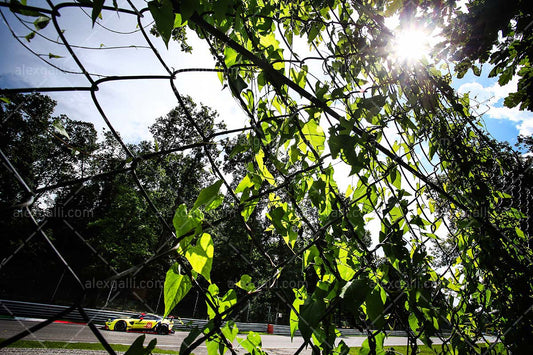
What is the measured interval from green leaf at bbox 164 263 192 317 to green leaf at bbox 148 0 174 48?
461 millimetres

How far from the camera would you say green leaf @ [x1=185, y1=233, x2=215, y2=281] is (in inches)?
20.5

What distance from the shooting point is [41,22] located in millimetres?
536

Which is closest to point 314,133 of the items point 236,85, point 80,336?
point 236,85

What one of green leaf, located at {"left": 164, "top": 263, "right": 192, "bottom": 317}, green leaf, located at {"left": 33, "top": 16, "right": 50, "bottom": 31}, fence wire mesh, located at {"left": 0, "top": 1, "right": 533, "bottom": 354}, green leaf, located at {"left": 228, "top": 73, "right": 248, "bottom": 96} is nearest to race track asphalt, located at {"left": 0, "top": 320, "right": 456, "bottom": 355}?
fence wire mesh, located at {"left": 0, "top": 1, "right": 533, "bottom": 354}

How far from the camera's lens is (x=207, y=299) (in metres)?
0.61

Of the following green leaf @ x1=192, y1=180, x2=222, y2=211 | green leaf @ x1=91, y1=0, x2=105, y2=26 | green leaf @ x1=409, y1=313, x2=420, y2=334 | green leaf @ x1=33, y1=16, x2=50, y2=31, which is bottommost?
green leaf @ x1=409, y1=313, x2=420, y2=334

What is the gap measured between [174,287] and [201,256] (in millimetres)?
83

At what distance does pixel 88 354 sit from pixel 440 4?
1024cm

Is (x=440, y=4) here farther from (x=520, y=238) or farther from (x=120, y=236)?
(x=120, y=236)

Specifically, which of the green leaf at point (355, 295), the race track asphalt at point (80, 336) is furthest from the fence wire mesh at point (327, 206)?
the race track asphalt at point (80, 336)

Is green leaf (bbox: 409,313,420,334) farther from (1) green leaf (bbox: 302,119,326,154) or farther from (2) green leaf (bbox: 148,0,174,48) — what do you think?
(2) green leaf (bbox: 148,0,174,48)

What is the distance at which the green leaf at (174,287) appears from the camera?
1.72 feet

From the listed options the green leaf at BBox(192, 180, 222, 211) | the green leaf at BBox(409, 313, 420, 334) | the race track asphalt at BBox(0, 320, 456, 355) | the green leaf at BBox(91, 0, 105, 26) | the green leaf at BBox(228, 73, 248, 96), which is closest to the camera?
the green leaf at BBox(91, 0, 105, 26)

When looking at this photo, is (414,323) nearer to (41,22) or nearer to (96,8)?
(96,8)
